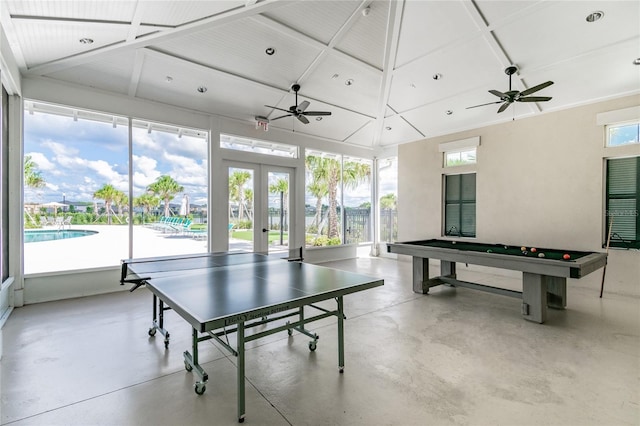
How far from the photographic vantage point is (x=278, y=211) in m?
7.32

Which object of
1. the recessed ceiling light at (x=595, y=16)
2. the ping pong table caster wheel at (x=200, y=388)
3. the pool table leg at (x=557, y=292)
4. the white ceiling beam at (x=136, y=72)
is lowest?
the ping pong table caster wheel at (x=200, y=388)

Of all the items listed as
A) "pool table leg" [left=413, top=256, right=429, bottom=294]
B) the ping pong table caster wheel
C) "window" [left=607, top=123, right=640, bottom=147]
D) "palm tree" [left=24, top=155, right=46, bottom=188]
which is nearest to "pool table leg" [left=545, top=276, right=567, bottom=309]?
"pool table leg" [left=413, top=256, right=429, bottom=294]

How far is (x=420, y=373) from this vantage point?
8.53 ft

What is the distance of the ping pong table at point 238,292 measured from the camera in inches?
74.2

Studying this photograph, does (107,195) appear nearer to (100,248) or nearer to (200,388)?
(100,248)

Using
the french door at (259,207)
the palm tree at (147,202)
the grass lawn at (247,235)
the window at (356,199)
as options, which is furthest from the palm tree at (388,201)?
the palm tree at (147,202)

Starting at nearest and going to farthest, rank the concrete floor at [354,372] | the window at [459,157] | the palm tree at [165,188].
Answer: the concrete floor at [354,372] < the palm tree at [165,188] < the window at [459,157]

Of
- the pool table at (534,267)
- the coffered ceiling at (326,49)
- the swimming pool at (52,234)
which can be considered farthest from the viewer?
the swimming pool at (52,234)

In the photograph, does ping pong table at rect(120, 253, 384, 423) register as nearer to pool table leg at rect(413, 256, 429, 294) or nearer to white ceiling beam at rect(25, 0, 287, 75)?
pool table leg at rect(413, 256, 429, 294)

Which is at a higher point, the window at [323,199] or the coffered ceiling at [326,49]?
the coffered ceiling at [326,49]

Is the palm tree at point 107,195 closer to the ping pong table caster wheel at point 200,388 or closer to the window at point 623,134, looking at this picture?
the ping pong table caster wheel at point 200,388

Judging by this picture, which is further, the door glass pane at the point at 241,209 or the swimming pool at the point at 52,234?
the door glass pane at the point at 241,209

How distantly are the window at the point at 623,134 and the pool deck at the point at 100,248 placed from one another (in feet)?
25.7

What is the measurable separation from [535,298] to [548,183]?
312 cm
